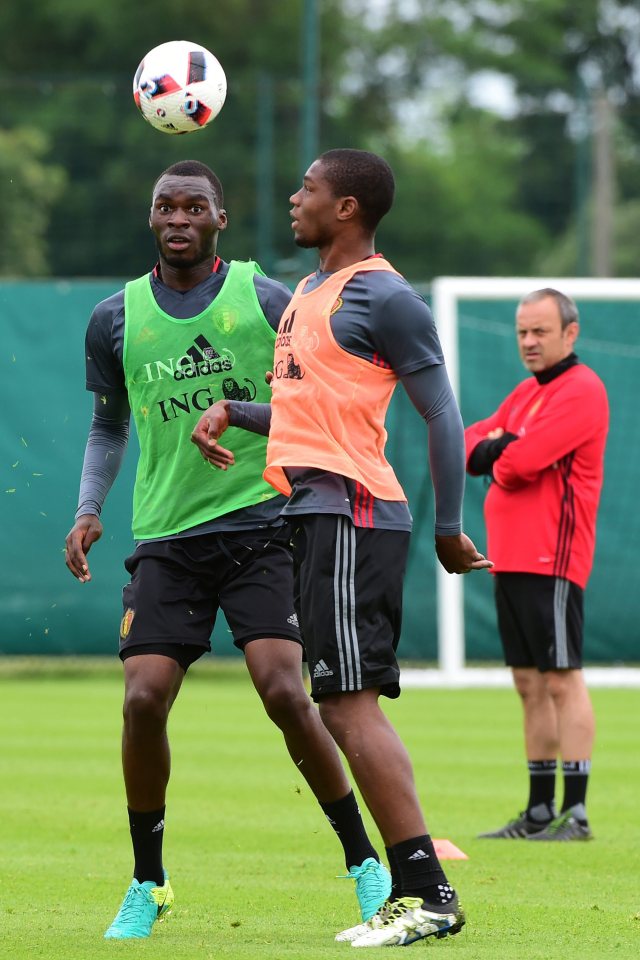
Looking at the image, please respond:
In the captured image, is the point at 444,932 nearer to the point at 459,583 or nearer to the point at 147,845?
the point at 147,845

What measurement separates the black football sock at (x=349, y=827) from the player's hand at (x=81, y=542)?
43.7 inches

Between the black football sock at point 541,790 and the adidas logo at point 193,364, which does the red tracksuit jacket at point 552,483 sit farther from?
the adidas logo at point 193,364

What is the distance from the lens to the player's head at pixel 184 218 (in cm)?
587

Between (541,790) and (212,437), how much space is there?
3355 mm

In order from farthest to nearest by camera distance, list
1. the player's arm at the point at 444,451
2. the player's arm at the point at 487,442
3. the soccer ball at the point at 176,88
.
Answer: the player's arm at the point at 487,442 < the soccer ball at the point at 176,88 < the player's arm at the point at 444,451

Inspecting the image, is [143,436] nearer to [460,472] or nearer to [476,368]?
[460,472]

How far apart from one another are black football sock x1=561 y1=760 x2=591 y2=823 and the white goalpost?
7.03 m

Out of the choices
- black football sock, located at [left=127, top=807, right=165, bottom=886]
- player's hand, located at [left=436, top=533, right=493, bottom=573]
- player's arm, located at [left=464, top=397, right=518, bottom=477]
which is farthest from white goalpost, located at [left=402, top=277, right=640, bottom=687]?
player's hand, located at [left=436, top=533, right=493, bottom=573]

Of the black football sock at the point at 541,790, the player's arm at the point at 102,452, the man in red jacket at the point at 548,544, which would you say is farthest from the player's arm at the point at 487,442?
the player's arm at the point at 102,452

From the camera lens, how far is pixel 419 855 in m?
5.05

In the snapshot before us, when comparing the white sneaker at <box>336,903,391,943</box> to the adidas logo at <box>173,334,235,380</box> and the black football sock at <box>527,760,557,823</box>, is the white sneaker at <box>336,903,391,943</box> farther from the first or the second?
the black football sock at <box>527,760,557,823</box>

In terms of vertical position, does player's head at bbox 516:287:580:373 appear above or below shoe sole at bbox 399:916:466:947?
above

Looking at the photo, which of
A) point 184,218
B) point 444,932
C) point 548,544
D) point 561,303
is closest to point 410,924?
point 444,932

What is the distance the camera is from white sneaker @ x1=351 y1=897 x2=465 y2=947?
198 inches
